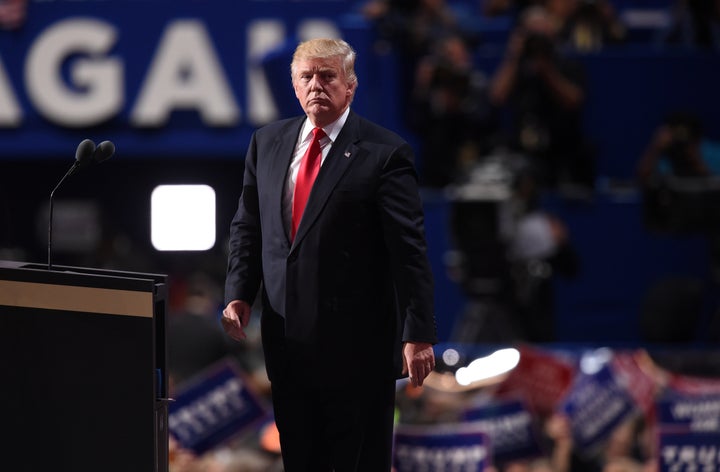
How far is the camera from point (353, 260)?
A: 11.2 feet

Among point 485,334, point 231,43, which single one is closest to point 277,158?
point 485,334

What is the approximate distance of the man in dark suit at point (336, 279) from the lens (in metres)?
3.37

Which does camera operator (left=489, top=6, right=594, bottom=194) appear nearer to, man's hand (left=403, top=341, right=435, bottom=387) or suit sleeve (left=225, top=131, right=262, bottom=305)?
suit sleeve (left=225, top=131, right=262, bottom=305)

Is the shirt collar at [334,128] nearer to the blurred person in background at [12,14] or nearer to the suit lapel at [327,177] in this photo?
the suit lapel at [327,177]

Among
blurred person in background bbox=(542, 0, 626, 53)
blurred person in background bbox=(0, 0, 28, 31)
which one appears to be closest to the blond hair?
blurred person in background bbox=(542, 0, 626, 53)

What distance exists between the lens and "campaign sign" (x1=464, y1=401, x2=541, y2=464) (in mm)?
7098

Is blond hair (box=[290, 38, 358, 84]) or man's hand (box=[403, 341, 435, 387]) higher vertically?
blond hair (box=[290, 38, 358, 84])

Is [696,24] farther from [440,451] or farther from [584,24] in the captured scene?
[440,451]

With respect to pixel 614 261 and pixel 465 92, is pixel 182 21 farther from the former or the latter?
pixel 614 261

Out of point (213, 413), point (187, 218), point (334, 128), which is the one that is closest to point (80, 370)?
point (334, 128)

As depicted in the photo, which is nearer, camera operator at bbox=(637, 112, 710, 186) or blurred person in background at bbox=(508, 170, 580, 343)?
blurred person in background at bbox=(508, 170, 580, 343)

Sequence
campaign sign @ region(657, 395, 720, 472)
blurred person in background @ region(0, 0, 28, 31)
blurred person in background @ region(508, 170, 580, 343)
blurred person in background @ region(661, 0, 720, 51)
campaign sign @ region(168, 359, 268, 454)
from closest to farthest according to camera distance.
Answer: campaign sign @ region(657, 395, 720, 472) → campaign sign @ region(168, 359, 268, 454) → blurred person in background @ region(508, 170, 580, 343) → blurred person in background @ region(661, 0, 720, 51) → blurred person in background @ region(0, 0, 28, 31)

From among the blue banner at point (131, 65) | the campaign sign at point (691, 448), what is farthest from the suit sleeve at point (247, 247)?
the blue banner at point (131, 65)

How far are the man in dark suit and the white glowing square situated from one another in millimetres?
10161
